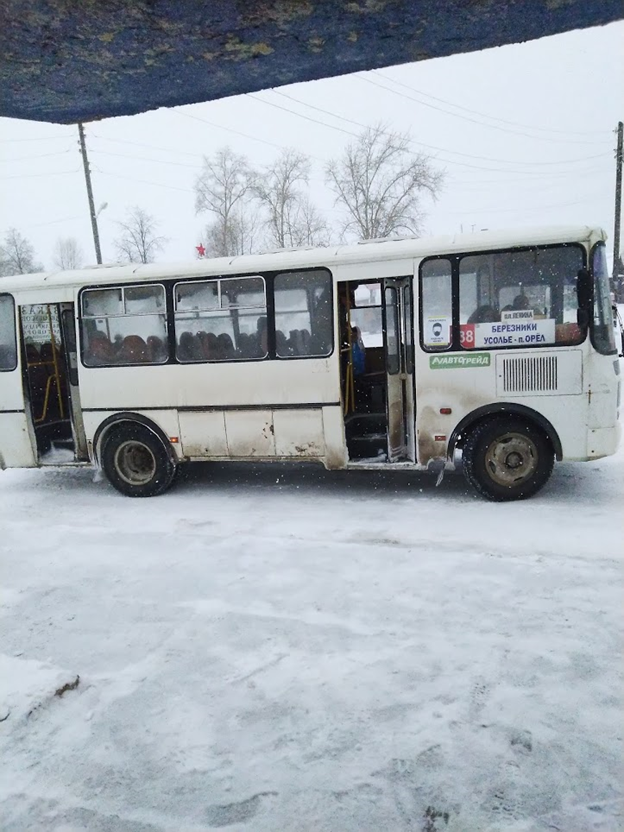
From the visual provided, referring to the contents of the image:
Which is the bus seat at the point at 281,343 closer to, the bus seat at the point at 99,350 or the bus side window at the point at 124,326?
the bus side window at the point at 124,326

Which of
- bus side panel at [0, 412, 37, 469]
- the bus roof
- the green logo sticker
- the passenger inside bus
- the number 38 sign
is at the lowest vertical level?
bus side panel at [0, 412, 37, 469]

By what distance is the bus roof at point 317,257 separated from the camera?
6.41m

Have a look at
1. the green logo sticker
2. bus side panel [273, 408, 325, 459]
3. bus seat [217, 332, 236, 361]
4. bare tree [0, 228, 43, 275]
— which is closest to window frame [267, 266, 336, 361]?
bus seat [217, 332, 236, 361]

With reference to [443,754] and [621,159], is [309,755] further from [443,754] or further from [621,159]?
[621,159]

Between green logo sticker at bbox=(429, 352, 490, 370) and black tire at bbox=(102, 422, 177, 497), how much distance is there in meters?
3.62

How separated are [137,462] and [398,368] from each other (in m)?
3.79

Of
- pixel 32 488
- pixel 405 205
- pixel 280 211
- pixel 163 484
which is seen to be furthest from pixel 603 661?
pixel 280 211

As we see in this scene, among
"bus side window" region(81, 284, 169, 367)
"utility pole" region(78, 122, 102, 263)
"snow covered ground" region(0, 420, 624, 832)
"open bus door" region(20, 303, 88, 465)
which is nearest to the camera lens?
"snow covered ground" region(0, 420, 624, 832)

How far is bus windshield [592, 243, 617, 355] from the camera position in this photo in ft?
20.7

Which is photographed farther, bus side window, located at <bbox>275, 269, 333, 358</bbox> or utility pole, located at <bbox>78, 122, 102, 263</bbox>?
utility pole, located at <bbox>78, 122, 102, 263</bbox>

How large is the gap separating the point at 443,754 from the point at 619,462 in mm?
6329

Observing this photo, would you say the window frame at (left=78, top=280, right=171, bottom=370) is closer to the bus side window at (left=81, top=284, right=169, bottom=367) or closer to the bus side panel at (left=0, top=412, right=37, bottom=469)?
the bus side window at (left=81, top=284, right=169, bottom=367)

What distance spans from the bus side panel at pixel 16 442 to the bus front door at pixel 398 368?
4.96 m

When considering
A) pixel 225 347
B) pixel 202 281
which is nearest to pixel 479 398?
pixel 225 347
